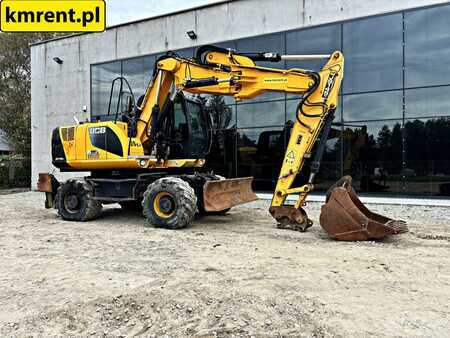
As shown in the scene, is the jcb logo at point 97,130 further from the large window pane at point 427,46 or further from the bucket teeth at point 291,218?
the large window pane at point 427,46

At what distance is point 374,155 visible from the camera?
11844mm

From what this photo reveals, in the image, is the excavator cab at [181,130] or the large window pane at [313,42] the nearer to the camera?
the excavator cab at [181,130]

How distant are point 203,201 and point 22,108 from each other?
21.9 m

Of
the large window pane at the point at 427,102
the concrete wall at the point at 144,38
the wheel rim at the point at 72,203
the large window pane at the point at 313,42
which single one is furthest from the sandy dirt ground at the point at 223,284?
the concrete wall at the point at 144,38

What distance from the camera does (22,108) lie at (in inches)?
978

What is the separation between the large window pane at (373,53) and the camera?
38.4 feet

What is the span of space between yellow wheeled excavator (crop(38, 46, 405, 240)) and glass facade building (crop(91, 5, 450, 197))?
13.2 feet

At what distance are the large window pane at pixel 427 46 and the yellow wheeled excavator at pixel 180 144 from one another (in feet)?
16.8

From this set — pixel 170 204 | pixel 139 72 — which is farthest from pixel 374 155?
pixel 139 72

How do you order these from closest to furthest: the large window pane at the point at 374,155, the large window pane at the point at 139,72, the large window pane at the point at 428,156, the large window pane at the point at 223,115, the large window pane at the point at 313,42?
the large window pane at the point at 428,156
the large window pane at the point at 374,155
the large window pane at the point at 313,42
the large window pane at the point at 223,115
the large window pane at the point at 139,72

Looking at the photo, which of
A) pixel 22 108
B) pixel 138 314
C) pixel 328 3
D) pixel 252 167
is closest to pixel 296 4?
pixel 328 3

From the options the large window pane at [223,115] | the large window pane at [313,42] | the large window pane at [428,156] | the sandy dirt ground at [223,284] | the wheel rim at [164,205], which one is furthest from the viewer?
the large window pane at [223,115]

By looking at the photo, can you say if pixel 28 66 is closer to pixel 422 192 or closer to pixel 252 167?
pixel 252 167

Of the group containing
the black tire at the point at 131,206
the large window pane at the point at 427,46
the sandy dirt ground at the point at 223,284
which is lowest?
the sandy dirt ground at the point at 223,284
